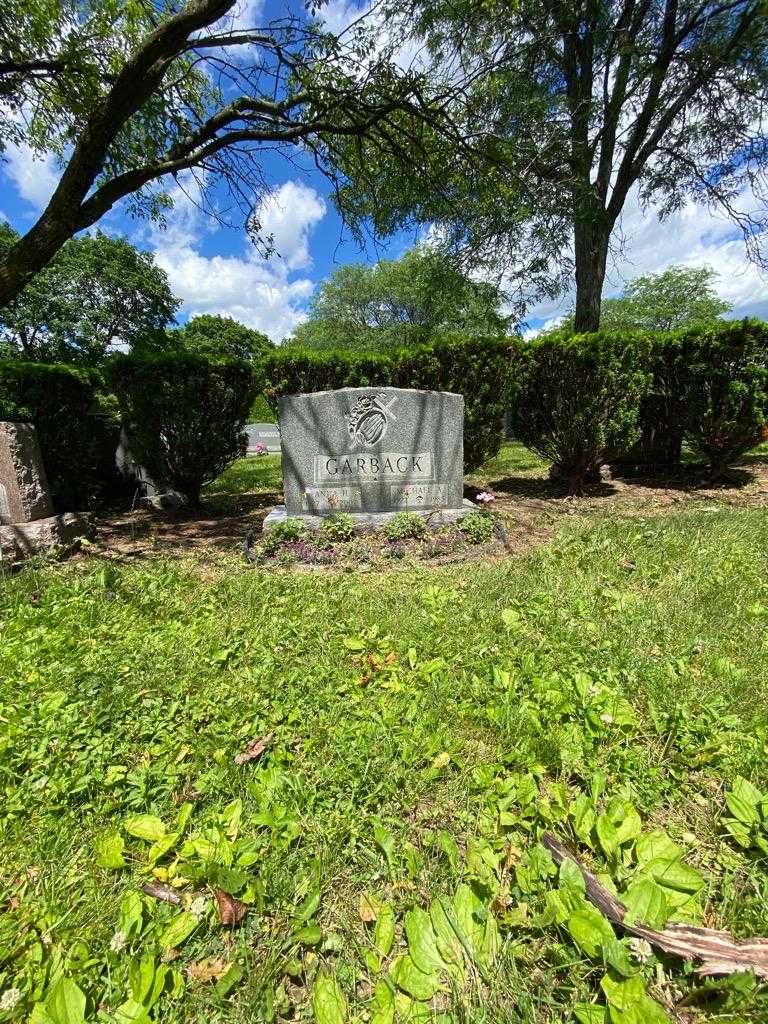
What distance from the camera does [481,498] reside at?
4.90 metres

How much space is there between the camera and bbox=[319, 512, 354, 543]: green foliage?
4.45 metres

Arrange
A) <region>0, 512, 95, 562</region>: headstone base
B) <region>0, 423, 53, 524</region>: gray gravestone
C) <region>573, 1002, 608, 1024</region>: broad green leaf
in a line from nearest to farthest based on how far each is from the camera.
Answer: <region>573, 1002, 608, 1024</region>: broad green leaf → <region>0, 512, 95, 562</region>: headstone base → <region>0, 423, 53, 524</region>: gray gravestone

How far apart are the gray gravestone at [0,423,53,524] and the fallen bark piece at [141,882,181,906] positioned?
155 inches

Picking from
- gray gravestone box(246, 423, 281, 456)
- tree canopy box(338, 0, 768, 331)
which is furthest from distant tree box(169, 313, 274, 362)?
tree canopy box(338, 0, 768, 331)

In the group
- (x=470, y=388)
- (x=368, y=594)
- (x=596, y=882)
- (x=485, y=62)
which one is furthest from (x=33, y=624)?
(x=485, y=62)

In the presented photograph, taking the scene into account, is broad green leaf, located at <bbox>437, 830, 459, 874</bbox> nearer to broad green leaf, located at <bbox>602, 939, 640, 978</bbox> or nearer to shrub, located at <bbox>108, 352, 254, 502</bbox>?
broad green leaf, located at <bbox>602, 939, 640, 978</bbox>

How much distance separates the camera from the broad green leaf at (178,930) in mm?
1066

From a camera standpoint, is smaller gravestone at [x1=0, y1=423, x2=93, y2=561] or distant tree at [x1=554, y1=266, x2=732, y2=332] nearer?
smaller gravestone at [x1=0, y1=423, x2=93, y2=561]

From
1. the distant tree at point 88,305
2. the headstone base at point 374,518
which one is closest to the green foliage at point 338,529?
the headstone base at point 374,518

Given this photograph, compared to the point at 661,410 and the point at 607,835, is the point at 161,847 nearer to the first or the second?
the point at 607,835

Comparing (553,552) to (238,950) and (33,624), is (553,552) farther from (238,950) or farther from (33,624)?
(33,624)

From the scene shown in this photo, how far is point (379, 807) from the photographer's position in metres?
1.41

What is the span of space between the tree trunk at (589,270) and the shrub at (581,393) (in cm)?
261

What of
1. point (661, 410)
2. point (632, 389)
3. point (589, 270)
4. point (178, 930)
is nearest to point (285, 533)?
point (178, 930)
